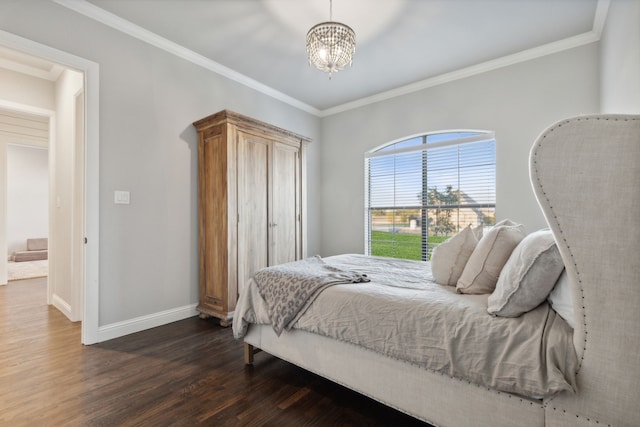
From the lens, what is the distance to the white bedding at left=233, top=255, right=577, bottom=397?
1.07m

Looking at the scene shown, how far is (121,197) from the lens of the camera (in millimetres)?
2754

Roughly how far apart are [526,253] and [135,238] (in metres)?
3.08

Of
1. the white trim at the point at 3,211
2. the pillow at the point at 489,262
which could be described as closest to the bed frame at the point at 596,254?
the pillow at the point at 489,262

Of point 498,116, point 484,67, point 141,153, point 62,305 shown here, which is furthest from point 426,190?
point 62,305

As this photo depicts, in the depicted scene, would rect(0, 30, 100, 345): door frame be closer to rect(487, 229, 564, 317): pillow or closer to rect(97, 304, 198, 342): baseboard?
rect(97, 304, 198, 342): baseboard

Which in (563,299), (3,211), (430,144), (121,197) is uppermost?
(430,144)

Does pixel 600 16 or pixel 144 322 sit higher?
pixel 600 16

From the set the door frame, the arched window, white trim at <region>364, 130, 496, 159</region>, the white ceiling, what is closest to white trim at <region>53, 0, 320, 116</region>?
the white ceiling

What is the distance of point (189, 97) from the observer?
329 cm

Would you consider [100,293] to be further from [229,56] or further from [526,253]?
[526,253]

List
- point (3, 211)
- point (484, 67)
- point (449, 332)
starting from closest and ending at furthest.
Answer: point (449, 332) → point (484, 67) → point (3, 211)

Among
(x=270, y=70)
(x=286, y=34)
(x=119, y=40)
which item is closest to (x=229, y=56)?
(x=270, y=70)

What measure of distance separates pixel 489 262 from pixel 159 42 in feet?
11.6

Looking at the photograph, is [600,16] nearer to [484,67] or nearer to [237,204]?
[484,67]
